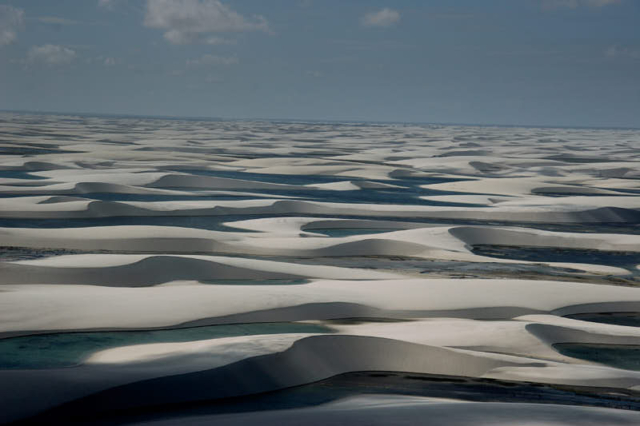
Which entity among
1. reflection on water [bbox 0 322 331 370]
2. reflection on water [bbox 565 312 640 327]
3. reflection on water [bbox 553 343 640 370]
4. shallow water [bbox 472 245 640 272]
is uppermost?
reflection on water [bbox 0 322 331 370]

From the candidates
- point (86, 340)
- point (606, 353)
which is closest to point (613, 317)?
point (606, 353)

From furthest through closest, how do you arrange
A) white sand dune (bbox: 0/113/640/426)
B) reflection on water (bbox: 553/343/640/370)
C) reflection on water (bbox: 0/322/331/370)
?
reflection on water (bbox: 553/343/640/370) → reflection on water (bbox: 0/322/331/370) → white sand dune (bbox: 0/113/640/426)

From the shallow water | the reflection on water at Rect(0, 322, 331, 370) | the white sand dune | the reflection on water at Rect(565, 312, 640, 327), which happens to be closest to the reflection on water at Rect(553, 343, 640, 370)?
the white sand dune

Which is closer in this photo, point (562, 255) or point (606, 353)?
point (606, 353)

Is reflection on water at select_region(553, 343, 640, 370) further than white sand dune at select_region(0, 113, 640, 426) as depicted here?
Yes

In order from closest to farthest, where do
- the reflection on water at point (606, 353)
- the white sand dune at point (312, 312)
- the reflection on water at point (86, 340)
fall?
the white sand dune at point (312, 312), the reflection on water at point (86, 340), the reflection on water at point (606, 353)

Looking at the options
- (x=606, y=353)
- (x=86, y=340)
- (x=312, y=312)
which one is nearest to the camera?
(x=86, y=340)

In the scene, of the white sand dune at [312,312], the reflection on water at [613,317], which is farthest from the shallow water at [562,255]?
the reflection on water at [613,317]

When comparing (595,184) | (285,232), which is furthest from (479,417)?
(595,184)

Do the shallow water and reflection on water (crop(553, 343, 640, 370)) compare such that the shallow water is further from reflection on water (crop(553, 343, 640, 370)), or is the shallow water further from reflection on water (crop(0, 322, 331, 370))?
reflection on water (crop(0, 322, 331, 370))

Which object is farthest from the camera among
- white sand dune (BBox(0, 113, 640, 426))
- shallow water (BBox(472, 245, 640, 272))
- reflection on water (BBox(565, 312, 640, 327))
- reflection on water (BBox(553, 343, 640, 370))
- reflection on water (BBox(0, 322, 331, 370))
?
shallow water (BBox(472, 245, 640, 272))

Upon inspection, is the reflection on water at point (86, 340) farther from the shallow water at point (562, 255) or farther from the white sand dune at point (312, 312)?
the shallow water at point (562, 255)

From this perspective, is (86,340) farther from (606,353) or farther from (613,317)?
(613,317)
